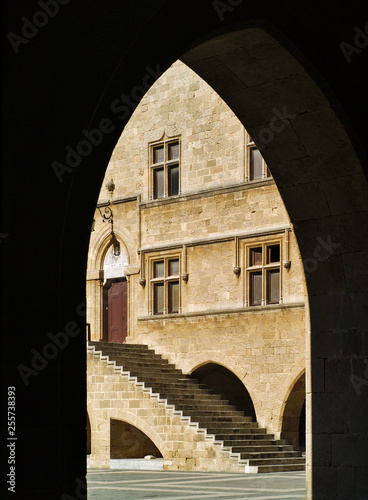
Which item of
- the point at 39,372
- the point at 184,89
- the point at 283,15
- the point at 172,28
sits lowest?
the point at 39,372

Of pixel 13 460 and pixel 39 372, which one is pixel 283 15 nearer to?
pixel 39 372

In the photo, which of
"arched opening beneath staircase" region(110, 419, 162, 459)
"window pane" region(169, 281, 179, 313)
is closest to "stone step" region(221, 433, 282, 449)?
"arched opening beneath staircase" region(110, 419, 162, 459)

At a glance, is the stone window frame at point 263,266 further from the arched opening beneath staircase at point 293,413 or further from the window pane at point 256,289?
the arched opening beneath staircase at point 293,413

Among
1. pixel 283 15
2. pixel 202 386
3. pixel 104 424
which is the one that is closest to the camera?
pixel 283 15

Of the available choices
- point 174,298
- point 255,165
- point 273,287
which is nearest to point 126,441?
point 174,298

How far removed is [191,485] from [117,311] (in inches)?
453

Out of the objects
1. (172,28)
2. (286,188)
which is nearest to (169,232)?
(286,188)

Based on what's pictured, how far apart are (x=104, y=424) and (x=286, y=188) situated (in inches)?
553

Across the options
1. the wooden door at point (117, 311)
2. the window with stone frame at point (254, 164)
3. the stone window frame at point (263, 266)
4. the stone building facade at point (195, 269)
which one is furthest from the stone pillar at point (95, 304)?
the window with stone frame at point (254, 164)

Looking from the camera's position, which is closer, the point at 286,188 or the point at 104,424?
the point at 286,188

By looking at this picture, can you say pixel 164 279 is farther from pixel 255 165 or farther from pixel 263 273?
pixel 255 165

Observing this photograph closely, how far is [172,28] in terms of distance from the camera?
5.45m

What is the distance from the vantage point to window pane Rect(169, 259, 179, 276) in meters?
23.7

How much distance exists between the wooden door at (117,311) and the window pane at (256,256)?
451 cm
